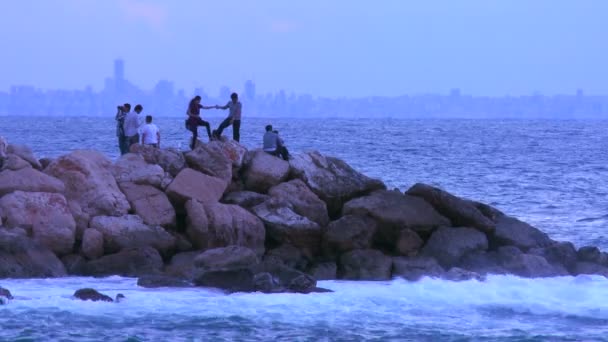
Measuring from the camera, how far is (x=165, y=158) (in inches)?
944

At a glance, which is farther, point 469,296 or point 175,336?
point 469,296

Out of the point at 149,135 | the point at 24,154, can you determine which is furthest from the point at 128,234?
the point at 149,135

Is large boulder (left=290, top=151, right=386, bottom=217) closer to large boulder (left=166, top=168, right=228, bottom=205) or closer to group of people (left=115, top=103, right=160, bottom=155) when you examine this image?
large boulder (left=166, top=168, right=228, bottom=205)

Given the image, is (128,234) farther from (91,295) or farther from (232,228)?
(91,295)

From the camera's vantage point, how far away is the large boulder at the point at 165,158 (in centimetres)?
2383

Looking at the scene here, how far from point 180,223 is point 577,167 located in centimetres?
4116

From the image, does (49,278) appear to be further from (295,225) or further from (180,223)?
(295,225)

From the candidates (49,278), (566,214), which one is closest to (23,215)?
(49,278)

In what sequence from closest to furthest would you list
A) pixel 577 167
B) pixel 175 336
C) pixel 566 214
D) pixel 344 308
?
pixel 175 336 < pixel 344 308 < pixel 566 214 < pixel 577 167

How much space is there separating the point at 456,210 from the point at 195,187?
549 centimetres

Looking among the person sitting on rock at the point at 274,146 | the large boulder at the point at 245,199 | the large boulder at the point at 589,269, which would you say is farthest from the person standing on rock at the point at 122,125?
the large boulder at the point at 589,269

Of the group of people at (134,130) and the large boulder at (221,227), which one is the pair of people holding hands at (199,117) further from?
the large boulder at (221,227)

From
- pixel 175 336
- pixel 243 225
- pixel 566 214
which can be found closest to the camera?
pixel 175 336

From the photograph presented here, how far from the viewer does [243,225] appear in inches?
878
